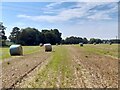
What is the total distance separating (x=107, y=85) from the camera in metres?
10.9

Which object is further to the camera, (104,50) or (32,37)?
(32,37)

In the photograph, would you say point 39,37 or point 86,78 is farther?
point 39,37

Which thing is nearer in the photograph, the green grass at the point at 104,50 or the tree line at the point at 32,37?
the green grass at the point at 104,50

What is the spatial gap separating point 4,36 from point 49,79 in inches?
→ 4529

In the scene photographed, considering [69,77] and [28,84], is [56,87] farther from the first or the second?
[69,77]

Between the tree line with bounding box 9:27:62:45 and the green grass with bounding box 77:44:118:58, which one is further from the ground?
the tree line with bounding box 9:27:62:45

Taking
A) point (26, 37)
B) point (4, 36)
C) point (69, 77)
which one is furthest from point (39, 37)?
point (69, 77)

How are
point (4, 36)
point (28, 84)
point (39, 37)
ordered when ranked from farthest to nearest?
point (39, 37) < point (4, 36) < point (28, 84)

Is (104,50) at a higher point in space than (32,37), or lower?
lower

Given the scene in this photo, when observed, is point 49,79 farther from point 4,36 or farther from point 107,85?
point 4,36

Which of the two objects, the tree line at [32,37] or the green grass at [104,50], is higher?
the tree line at [32,37]

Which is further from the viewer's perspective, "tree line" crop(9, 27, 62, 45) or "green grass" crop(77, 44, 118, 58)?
"tree line" crop(9, 27, 62, 45)

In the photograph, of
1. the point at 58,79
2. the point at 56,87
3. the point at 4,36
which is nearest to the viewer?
the point at 56,87

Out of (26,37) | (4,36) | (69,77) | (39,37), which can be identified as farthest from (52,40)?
(69,77)
